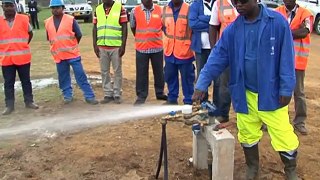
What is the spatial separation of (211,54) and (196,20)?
190 centimetres

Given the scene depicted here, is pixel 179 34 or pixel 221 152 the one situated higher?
pixel 179 34

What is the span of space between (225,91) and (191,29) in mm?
1125

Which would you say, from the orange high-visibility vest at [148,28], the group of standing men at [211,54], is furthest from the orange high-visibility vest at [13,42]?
the orange high-visibility vest at [148,28]

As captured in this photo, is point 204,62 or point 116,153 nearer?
point 116,153

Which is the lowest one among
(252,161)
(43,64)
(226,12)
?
(43,64)

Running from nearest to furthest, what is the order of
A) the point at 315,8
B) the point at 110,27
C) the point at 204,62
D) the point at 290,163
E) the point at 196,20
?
the point at 290,163 → the point at 196,20 → the point at 204,62 → the point at 110,27 → the point at 315,8

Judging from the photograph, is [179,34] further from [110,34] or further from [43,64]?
[43,64]

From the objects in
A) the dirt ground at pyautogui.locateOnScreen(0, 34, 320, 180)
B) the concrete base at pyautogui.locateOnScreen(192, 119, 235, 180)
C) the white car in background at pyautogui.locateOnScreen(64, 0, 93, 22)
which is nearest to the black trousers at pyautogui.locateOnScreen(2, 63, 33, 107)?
the dirt ground at pyautogui.locateOnScreen(0, 34, 320, 180)

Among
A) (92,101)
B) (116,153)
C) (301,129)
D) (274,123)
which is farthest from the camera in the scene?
(92,101)

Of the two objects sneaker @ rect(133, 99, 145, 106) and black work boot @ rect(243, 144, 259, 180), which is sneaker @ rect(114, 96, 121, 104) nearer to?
A: sneaker @ rect(133, 99, 145, 106)

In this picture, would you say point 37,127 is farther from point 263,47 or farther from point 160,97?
point 263,47

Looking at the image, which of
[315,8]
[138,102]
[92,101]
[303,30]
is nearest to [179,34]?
[138,102]

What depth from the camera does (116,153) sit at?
5.32 meters

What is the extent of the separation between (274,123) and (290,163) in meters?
0.47
